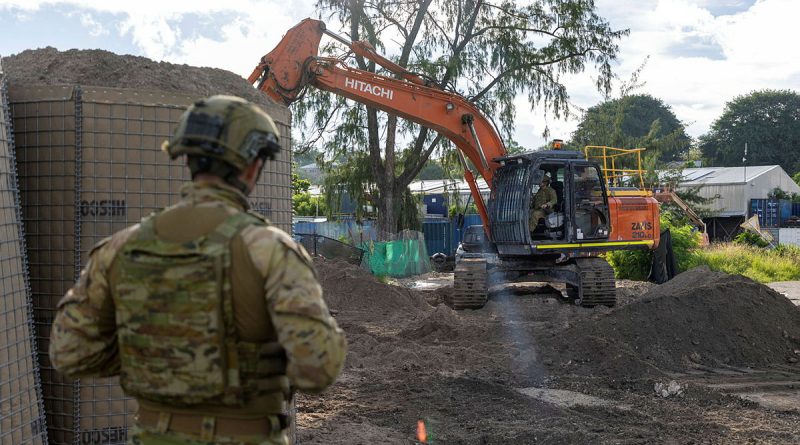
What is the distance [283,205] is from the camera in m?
4.72

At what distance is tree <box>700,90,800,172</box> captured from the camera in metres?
68.0

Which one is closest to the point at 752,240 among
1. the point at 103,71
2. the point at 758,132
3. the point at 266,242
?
the point at 103,71

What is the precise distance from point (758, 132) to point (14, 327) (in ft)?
243

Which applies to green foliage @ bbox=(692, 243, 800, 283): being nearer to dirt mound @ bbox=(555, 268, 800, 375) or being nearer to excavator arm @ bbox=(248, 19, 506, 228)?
excavator arm @ bbox=(248, 19, 506, 228)

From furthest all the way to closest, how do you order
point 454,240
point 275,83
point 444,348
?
point 454,240
point 275,83
point 444,348

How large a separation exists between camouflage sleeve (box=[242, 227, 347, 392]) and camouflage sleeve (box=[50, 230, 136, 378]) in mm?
509

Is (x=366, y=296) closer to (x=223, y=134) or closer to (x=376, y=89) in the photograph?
(x=376, y=89)

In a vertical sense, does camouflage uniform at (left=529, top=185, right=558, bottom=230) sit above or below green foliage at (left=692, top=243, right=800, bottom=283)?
above

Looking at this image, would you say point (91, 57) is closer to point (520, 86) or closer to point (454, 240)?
point (520, 86)

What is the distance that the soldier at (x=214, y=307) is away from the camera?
2.21 metres

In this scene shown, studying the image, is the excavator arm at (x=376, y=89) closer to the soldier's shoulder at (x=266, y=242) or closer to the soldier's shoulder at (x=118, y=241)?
the soldier's shoulder at (x=118, y=241)

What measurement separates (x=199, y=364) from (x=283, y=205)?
8.26 ft

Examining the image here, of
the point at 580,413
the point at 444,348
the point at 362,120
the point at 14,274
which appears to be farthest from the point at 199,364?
the point at 362,120

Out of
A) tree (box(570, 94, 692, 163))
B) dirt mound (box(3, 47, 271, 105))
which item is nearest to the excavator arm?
dirt mound (box(3, 47, 271, 105))
